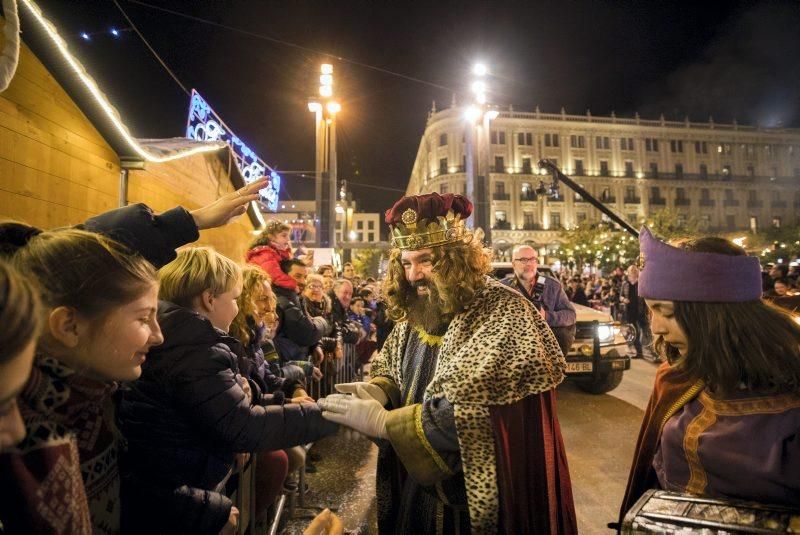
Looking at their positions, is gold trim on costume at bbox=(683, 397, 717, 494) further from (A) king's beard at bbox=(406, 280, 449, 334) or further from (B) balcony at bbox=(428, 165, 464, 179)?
(B) balcony at bbox=(428, 165, 464, 179)

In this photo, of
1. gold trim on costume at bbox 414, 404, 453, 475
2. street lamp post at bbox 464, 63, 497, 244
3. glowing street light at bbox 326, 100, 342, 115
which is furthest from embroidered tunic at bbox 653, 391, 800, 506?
glowing street light at bbox 326, 100, 342, 115

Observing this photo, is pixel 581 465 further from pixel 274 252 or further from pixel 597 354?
pixel 274 252

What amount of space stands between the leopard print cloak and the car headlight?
5.81 m

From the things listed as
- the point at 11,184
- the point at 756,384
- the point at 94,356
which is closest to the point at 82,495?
the point at 94,356

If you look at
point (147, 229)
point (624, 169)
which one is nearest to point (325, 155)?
point (147, 229)

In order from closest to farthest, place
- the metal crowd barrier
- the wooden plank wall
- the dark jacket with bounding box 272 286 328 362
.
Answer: the wooden plank wall, the dark jacket with bounding box 272 286 328 362, the metal crowd barrier

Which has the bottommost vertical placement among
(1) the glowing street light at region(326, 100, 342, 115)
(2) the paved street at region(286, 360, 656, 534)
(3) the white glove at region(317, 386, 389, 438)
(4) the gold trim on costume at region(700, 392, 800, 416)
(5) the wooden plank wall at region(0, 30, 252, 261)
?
(2) the paved street at region(286, 360, 656, 534)

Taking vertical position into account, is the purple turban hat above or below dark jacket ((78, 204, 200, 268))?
below

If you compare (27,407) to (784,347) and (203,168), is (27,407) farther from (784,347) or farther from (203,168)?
(203,168)

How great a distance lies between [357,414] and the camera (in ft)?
6.54

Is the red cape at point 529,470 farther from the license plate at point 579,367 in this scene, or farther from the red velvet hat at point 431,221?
the license plate at point 579,367

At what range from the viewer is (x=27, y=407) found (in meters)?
1.07

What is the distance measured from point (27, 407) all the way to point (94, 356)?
0.93 feet

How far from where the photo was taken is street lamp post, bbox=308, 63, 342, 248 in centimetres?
1606
